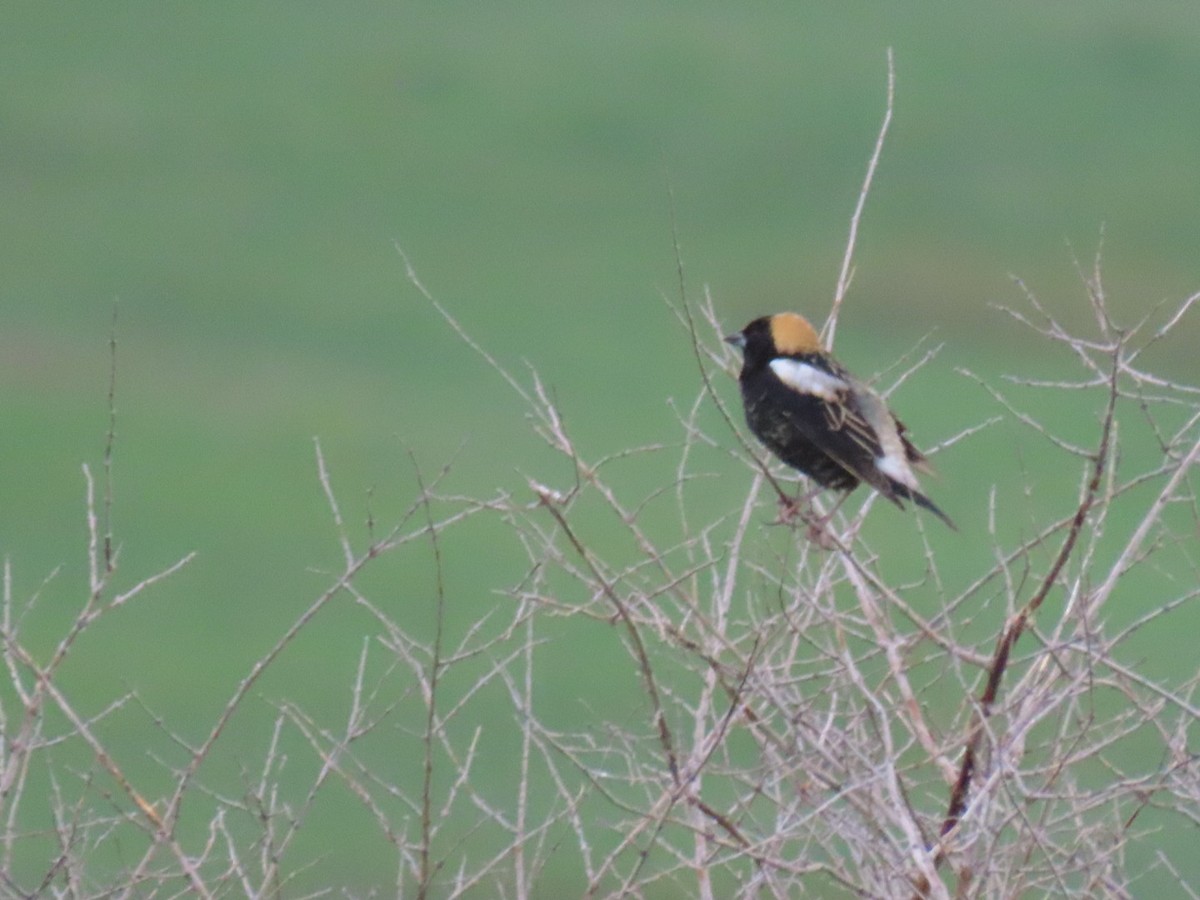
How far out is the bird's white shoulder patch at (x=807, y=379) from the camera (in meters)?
6.49

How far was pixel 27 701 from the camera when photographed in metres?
4.10

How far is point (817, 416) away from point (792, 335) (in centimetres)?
44

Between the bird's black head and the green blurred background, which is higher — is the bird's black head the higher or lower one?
the higher one

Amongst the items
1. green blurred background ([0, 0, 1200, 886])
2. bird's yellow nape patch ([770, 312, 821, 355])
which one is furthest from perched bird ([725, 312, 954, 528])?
green blurred background ([0, 0, 1200, 886])

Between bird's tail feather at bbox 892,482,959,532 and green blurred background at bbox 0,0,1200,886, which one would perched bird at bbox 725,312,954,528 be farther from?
green blurred background at bbox 0,0,1200,886

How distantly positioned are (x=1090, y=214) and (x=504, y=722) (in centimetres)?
1984

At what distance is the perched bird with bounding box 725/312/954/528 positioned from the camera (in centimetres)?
626

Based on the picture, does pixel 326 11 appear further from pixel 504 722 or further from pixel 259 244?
pixel 504 722

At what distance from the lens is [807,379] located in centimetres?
657

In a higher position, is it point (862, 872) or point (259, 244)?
point (862, 872)

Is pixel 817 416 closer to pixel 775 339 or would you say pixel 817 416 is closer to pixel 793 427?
pixel 793 427

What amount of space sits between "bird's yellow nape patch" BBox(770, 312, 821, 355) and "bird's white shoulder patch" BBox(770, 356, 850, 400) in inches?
1.8

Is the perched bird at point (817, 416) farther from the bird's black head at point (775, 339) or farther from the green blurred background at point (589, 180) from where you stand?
the green blurred background at point (589, 180)

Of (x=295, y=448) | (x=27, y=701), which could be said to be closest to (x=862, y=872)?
(x=27, y=701)
